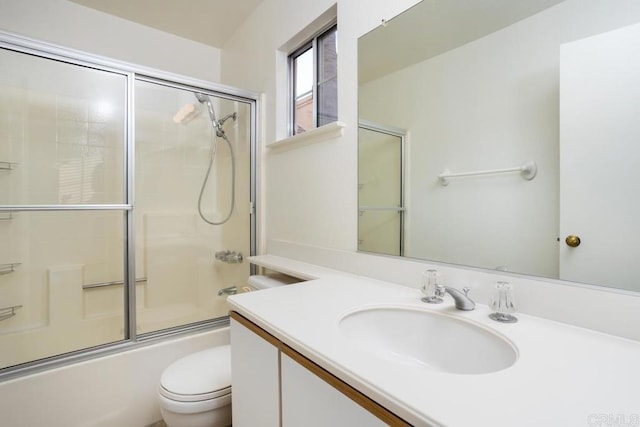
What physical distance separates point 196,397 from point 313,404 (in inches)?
29.0

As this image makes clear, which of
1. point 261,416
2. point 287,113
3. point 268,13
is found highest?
point 268,13

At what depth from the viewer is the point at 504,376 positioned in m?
0.53

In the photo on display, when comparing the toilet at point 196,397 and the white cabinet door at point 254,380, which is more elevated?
the white cabinet door at point 254,380

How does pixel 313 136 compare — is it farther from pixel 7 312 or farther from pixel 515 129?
pixel 7 312

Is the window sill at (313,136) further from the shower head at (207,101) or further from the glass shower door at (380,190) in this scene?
the shower head at (207,101)

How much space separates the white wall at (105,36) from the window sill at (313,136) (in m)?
1.29

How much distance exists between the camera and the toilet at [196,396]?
3.74 feet

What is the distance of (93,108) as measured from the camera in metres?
1.89

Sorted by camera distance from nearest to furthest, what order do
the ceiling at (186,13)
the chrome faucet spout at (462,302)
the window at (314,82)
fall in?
the chrome faucet spout at (462,302), the window at (314,82), the ceiling at (186,13)

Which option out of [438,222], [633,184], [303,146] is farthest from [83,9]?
[633,184]

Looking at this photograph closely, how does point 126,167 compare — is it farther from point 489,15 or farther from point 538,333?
point 538,333

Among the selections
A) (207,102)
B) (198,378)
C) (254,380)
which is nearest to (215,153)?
(207,102)

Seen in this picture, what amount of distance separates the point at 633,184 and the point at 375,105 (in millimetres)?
869

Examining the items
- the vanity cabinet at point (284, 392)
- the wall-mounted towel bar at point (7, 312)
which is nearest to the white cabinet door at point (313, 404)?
the vanity cabinet at point (284, 392)
